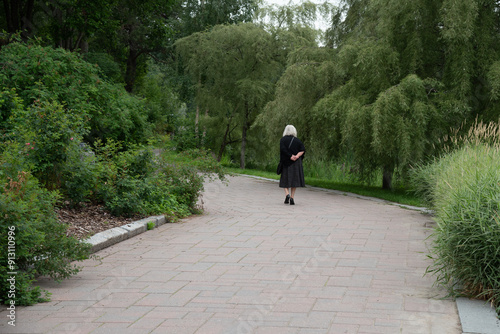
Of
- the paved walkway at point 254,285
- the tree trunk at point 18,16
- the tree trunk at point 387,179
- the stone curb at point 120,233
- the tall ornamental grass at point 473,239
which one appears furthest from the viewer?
the tree trunk at point 18,16

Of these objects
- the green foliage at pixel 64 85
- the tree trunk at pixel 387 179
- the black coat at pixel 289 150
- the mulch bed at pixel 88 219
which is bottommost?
the tree trunk at pixel 387 179

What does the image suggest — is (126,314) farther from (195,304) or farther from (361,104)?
(361,104)

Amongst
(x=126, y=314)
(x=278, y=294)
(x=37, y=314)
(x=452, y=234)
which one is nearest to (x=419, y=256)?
(x=452, y=234)

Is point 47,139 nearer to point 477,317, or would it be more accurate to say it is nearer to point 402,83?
Answer: point 477,317

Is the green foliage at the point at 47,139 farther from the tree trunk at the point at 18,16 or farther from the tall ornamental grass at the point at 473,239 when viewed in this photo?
Result: the tree trunk at the point at 18,16

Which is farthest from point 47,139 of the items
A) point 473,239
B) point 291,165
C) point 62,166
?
point 291,165

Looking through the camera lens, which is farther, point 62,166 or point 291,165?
point 291,165

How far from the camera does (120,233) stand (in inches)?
310

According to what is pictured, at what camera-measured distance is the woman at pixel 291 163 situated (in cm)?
1247

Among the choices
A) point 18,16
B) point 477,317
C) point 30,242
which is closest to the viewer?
point 477,317

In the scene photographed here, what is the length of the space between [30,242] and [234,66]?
20.5 metres

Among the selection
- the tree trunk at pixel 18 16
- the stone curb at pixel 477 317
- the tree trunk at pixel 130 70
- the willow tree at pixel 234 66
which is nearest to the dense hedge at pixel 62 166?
the stone curb at pixel 477 317

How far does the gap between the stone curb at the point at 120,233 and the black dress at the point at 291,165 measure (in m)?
3.88

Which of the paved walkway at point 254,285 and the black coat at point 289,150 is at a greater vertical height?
the black coat at point 289,150
